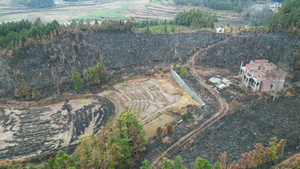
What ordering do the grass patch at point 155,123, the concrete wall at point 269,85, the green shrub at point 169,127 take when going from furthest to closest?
the concrete wall at point 269,85
the grass patch at point 155,123
the green shrub at point 169,127

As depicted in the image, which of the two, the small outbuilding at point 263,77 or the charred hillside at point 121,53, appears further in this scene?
the charred hillside at point 121,53

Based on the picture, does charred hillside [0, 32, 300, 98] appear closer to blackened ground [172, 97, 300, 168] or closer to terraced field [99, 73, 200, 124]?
terraced field [99, 73, 200, 124]

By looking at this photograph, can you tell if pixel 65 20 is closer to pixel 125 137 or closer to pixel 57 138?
pixel 57 138

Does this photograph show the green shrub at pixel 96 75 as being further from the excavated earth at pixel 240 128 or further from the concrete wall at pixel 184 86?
the excavated earth at pixel 240 128

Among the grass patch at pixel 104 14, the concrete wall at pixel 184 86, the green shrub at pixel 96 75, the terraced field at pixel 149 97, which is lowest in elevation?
the terraced field at pixel 149 97

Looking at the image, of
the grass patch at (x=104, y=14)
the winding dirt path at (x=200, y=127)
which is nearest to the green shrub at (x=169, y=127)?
the winding dirt path at (x=200, y=127)

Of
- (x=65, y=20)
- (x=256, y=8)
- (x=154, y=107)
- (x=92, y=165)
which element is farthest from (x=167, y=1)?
(x=92, y=165)
